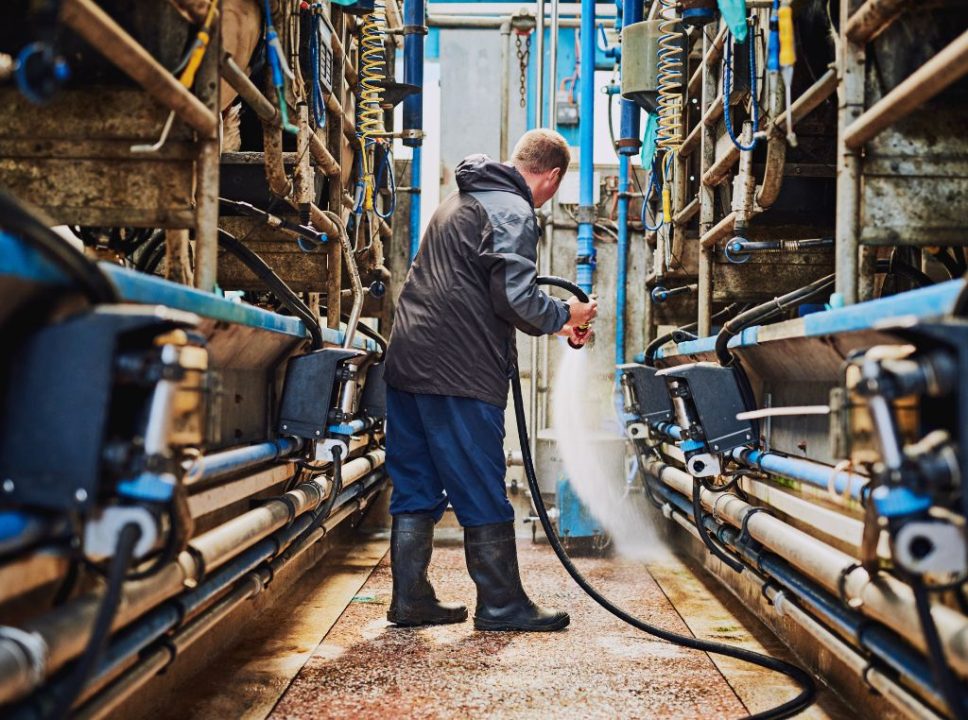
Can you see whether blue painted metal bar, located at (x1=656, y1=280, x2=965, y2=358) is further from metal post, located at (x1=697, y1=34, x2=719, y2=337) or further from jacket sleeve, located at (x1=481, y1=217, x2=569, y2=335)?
metal post, located at (x1=697, y1=34, x2=719, y2=337)

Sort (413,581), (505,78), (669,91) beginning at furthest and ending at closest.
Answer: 1. (505,78)
2. (669,91)
3. (413,581)

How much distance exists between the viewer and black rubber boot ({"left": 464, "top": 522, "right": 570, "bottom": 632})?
Answer: 127 inches

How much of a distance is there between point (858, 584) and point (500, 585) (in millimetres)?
1554

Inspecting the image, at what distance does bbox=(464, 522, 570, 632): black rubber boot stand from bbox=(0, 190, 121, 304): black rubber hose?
6.47ft

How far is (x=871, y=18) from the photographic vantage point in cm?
236

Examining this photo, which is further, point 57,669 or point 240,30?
point 240,30

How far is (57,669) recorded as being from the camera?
4.79ft

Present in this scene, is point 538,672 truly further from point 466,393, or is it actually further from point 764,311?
point 764,311

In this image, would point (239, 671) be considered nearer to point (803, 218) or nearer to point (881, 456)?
point (881, 456)

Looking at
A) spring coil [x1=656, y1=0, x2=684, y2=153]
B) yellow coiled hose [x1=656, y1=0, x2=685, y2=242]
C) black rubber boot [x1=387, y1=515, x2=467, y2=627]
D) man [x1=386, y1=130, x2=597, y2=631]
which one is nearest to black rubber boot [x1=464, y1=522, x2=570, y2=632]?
man [x1=386, y1=130, x2=597, y2=631]

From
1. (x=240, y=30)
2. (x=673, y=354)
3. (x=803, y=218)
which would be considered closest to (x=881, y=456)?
(x=240, y=30)

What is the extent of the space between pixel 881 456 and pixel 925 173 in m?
1.29

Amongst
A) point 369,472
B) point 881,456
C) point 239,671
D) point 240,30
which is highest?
point 240,30

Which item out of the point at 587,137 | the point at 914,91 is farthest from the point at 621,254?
the point at 914,91
